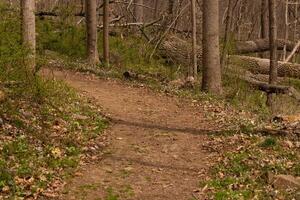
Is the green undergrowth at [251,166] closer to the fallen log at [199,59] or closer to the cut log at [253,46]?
the fallen log at [199,59]

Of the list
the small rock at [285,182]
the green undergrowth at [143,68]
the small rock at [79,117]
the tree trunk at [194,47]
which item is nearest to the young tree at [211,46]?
the green undergrowth at [143,68]

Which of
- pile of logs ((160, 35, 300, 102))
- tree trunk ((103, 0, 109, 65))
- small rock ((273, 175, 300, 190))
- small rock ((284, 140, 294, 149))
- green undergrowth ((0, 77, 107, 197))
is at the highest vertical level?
tree trunk ((103, 0, 109, 65))

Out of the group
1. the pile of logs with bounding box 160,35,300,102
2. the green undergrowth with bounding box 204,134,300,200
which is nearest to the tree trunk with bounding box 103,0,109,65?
the pile of logs with bounding box 160,35,300,102

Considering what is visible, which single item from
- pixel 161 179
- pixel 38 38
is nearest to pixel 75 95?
pixel 161 179

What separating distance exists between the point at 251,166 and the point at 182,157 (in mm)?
1373

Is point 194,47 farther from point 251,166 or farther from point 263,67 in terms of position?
point 251,166

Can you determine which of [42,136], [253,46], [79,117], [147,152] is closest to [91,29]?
[79,117]

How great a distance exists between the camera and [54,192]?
710cm

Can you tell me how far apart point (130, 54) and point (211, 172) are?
13.3 metres

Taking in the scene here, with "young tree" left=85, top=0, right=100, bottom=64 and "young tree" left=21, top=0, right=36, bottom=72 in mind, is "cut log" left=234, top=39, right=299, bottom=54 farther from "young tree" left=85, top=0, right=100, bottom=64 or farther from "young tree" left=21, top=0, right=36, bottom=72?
"young tree" left=21, top=0, right=36, bottom=72

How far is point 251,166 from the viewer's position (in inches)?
328

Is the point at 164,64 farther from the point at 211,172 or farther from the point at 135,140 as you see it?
the point at 211,172

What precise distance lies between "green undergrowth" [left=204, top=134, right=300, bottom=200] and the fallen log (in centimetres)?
1120

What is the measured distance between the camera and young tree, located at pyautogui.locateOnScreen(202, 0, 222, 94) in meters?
14.1
